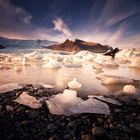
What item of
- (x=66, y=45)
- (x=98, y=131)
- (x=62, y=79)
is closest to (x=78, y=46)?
(x=66, y=45)

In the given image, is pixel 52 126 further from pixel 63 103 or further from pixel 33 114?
pixel 63 103

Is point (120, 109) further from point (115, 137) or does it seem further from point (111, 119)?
point (115, 137)

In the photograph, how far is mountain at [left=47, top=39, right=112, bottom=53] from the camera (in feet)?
70.2

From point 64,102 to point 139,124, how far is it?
31.7 inches

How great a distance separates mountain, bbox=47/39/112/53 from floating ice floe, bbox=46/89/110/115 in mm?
19535

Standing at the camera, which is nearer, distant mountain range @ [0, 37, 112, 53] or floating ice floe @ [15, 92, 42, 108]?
floating ice floe @ [15, 92, 42, 108]

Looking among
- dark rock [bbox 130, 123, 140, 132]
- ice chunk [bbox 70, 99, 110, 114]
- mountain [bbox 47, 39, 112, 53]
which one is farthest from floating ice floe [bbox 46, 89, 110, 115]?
mountain [bbox 47, 39, 112, 53]

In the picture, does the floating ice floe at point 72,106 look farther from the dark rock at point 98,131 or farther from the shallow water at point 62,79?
the shallow water at point 62,79

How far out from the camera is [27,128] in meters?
1.31

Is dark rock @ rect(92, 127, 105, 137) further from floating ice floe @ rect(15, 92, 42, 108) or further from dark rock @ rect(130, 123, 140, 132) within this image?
floating ice floe @ rect(15, 92, 42, 108)

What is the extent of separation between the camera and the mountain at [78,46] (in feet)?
70.2

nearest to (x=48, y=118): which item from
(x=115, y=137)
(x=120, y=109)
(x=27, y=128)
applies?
(x=27, y=128)

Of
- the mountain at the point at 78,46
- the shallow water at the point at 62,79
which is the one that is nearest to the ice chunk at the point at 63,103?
the shallow water at the point at 62,79

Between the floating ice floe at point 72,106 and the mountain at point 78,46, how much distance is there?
19535mm
